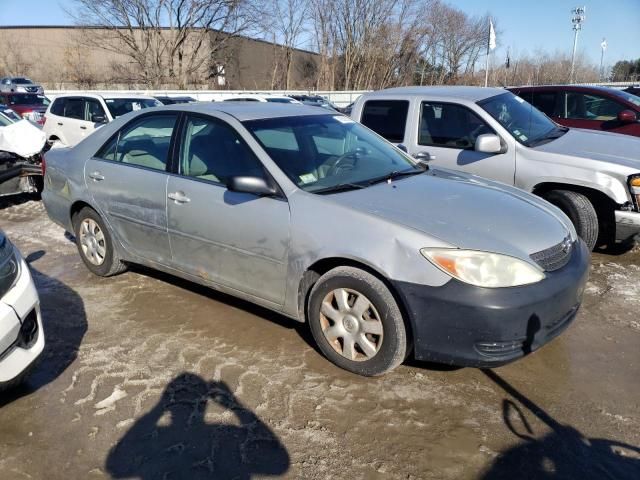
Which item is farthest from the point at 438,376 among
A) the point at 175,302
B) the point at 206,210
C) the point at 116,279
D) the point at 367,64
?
the point at 367,64

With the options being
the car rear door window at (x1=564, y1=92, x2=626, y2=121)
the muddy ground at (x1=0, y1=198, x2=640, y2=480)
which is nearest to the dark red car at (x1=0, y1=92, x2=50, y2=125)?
the car rear door window at (x1=564, y1=92, x2=626, y2=121)

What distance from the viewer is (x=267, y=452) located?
105 inches

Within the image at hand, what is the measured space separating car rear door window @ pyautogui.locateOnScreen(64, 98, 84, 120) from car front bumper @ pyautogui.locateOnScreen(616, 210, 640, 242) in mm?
10786

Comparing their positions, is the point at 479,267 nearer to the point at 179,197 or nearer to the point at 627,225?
the point at 179,197

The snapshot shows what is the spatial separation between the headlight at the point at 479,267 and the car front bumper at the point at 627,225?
2.67 meters

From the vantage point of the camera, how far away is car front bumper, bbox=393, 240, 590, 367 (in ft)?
9.27

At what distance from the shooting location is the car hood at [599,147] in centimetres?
520

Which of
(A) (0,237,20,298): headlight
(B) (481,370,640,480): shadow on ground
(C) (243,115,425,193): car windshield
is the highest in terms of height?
(C) (243,115,425,193): car windshield

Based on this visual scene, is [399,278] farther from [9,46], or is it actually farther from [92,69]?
[9,46]

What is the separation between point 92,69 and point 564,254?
46.8m

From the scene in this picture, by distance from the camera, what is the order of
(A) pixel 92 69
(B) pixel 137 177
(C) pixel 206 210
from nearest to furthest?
(C) pixel 206 210
(B) pixel 137 177
(A) pixel 92 69

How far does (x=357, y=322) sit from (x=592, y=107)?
6557 millimetres

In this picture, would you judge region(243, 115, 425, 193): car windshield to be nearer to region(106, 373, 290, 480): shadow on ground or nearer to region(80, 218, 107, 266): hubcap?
region(106, 373, 290, 480): shadow on ground

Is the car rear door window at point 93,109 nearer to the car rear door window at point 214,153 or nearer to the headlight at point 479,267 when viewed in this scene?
the car rear door window at point 214,153
